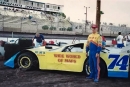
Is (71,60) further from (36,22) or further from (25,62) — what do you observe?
(36,22)

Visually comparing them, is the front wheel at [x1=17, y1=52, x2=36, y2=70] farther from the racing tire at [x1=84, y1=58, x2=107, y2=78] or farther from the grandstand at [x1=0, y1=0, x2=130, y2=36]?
the grandstand at [x1=0, y1=0, x2=130, y2=36]

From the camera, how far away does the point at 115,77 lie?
6.71 m

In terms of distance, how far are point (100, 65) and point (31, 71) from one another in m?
2.36

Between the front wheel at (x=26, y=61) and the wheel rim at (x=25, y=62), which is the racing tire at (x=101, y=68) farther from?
the wheel rim at (x=25, y=62)

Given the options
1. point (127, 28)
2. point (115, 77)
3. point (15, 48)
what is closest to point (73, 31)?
point (127, 28)

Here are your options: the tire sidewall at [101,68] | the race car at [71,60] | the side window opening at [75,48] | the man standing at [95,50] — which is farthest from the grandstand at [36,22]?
the man standing at [95,50]

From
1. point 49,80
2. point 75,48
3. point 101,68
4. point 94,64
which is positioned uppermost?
point 75,48

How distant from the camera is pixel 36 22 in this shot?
130ft

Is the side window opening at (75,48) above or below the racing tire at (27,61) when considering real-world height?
above

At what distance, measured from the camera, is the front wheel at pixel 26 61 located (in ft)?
24.1

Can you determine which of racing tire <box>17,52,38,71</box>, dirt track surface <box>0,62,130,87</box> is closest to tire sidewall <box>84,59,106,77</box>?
dirt track surface <box>0,62,130,87</box>

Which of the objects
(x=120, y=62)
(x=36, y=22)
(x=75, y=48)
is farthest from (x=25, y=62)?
(x=36, y=22)

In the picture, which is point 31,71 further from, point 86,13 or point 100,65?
point 86,13

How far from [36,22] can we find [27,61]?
32566 mm
